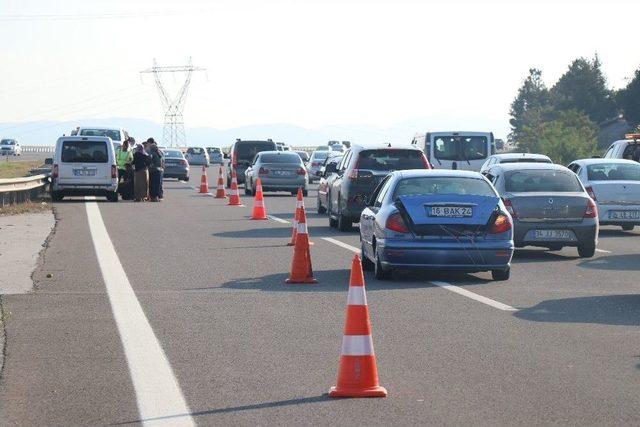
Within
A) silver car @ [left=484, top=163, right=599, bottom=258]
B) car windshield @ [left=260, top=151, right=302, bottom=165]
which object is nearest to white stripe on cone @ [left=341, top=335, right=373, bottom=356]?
silver car @ [left=484, top=163, right=599, bottom=258]

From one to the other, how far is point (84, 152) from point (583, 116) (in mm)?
100739

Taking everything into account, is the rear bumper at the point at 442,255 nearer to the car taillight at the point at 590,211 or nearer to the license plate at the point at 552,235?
the license plate at the point at 552,235

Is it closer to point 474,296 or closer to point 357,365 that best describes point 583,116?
point 474,296

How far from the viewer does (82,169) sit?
37.6 m

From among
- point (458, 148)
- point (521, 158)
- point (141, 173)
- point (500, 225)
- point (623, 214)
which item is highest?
point (500, 225)

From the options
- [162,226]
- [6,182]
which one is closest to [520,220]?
[162,226]

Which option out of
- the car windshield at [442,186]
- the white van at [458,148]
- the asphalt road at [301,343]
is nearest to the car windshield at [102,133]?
the white van at [458,148]

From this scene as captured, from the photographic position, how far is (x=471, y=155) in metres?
38.7

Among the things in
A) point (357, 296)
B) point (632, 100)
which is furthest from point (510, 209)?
point (632, 100)

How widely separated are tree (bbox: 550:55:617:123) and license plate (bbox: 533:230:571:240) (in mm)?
136399

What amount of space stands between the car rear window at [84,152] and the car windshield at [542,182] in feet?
59.2

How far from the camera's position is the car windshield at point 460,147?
1524 inches

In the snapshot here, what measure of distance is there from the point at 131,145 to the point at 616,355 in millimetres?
32971

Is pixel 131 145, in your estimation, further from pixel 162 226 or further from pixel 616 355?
pixel 616 355
